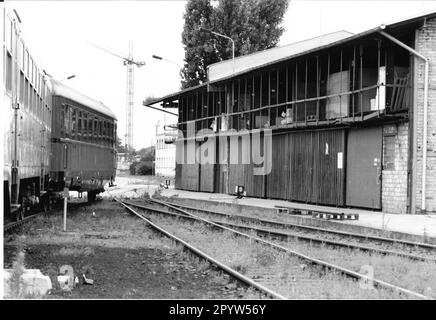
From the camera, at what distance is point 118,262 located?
32.8ft

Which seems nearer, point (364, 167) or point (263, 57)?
point (364, 167)

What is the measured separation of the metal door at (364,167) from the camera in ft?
64.6

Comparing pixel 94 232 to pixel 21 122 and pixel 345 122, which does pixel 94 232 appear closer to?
pixel 21 122

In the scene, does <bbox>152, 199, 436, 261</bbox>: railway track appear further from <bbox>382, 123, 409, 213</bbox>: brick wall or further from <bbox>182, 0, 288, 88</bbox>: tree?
<bbox>182, 0, 288, 88</bbox>: tree

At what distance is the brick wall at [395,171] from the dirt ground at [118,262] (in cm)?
791

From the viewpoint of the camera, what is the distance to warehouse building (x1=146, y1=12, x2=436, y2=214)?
18.6 m

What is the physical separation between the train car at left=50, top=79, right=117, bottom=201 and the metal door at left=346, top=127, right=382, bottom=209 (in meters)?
8.54

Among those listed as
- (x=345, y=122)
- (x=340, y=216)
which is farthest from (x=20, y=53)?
(x=345, y=122)

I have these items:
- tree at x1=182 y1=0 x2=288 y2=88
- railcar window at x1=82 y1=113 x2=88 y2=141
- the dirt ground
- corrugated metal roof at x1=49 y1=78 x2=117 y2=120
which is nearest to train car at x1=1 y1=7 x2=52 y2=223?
the dirt ground

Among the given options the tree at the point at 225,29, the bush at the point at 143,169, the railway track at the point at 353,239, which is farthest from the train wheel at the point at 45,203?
the bush at the point at 143,169

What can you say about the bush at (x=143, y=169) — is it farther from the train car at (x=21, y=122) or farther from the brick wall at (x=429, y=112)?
the train car at (x=21, y=122)

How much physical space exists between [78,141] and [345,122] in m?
8.40

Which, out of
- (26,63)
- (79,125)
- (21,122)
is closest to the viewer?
(21,122)

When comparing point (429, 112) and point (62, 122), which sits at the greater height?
point (429, 112)
